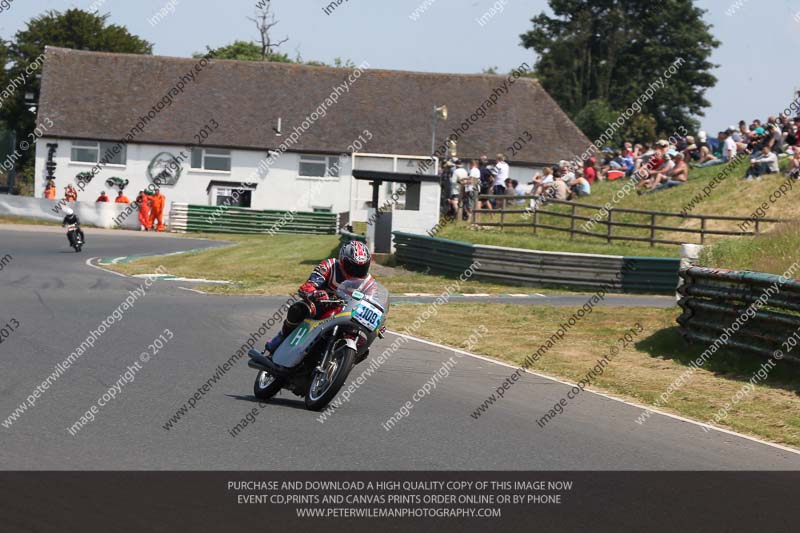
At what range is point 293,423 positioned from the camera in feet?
31.4

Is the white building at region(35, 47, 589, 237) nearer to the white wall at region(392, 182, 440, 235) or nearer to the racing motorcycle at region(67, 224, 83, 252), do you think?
the racing motorcycle at region(67, 224, 83, 252)

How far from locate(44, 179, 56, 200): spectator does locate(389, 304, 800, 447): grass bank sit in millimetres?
35941

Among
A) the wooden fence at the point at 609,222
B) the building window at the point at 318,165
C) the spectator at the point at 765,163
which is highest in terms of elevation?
the spectator at the point at 765,163

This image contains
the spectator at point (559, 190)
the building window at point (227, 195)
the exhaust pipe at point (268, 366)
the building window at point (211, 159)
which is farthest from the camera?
the building window at point (211, 159)

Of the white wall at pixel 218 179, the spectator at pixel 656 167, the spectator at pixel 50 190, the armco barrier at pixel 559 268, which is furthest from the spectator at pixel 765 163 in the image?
the spectator at pixel 50 190

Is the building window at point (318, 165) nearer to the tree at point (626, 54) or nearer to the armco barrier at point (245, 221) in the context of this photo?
the armco barrier at point (245, 221)

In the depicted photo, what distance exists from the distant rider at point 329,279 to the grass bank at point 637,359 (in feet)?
5.64

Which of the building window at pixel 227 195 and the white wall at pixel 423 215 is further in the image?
the building window at pixel 227 195

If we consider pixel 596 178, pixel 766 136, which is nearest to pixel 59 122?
pixel 596 178

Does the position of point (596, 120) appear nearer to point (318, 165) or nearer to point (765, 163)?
point (318, 165)

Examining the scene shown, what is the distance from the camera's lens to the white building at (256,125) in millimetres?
57719

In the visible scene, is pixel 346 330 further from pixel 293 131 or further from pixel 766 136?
pixel 293 131

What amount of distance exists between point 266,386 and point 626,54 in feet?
236
